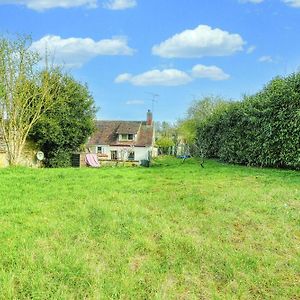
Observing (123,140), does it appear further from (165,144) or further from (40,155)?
(40,155)

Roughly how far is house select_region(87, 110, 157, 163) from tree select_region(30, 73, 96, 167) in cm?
1583

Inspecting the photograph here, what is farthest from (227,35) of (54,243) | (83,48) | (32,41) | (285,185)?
(54,243)

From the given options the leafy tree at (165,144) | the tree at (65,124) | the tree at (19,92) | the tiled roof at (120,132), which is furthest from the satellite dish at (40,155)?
the leafy tree at (165,144)

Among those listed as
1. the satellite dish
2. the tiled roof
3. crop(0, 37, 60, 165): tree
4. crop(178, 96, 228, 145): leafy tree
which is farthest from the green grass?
crop(178, 96, 228, 145): leafy tree

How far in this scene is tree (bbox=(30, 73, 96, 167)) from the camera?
2261 cm

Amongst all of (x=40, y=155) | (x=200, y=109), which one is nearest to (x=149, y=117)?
(x=200, y=109)

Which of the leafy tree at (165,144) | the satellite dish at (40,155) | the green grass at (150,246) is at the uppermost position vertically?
the leafy tree at (165,144)

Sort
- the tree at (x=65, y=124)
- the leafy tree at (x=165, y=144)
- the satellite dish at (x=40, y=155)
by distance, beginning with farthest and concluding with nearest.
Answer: the leafy tree at (x=165, y=144), the satellite dish at (x=40, y=155), the tree at (x=65, y=124)

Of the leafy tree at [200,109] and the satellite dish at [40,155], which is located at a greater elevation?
the leafy tree at [200,109]

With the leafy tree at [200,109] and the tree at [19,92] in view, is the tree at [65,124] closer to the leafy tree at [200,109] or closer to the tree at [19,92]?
the tree at [19,92]

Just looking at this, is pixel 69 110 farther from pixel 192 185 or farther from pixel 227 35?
pixel 192 185

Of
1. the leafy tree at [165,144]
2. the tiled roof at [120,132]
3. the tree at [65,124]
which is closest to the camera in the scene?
the tree at [65,124]

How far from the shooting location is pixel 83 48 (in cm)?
1675

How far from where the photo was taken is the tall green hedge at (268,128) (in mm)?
12836
